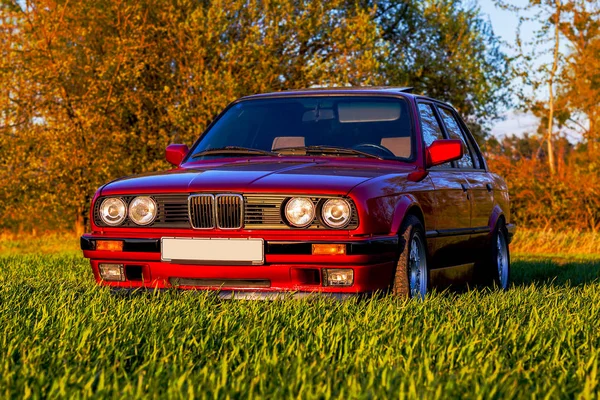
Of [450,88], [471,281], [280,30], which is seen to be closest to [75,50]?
[280,30]

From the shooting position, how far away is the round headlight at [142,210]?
6305 mm

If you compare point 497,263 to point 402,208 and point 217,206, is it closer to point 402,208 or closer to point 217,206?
point 402,208

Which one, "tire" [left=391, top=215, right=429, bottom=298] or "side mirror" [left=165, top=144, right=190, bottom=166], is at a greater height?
"side mirror" [left=165, top=144, right=190, bottom=166]

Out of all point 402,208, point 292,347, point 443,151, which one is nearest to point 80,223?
point 443,151

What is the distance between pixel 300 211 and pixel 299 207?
0.08 feet

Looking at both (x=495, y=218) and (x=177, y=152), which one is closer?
(x=177, y=152)

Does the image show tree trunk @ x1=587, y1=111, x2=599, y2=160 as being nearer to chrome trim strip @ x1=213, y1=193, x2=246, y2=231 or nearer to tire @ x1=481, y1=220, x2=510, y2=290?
tire @ x1=481, y1=220, x2=510, y2=290

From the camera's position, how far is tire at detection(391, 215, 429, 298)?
20.4 ft

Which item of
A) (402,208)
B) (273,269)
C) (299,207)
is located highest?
(299,207)

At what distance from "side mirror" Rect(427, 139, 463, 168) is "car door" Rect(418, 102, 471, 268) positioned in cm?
12

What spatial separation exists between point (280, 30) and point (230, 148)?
1520 centimetres

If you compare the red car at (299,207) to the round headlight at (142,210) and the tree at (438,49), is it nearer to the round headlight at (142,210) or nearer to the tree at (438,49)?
the round headlight at (142,210)

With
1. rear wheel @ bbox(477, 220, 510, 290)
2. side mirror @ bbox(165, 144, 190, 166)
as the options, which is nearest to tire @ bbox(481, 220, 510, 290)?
rear wheel @ bbox(477, 220, 510, 290)

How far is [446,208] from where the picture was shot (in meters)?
7.41
